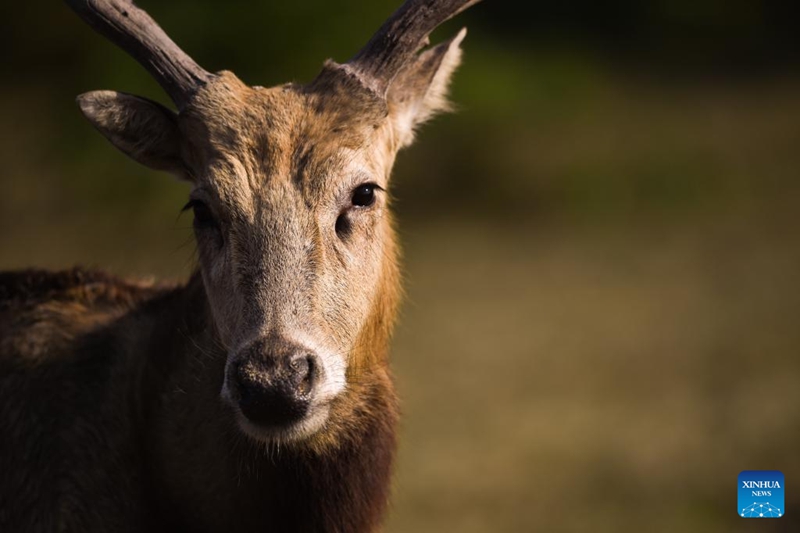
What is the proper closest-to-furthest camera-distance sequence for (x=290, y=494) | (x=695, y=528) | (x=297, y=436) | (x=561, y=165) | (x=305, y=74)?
(x=297, y=436) < (x=290, y=494) < (x=695, y=528) < (x=305, y=74) < (x=561, y=165)

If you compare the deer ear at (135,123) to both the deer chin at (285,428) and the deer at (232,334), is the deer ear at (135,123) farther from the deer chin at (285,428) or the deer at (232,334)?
the deer chin at (285,428)

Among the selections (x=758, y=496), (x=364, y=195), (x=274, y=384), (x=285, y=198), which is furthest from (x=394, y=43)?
(x=758, y=496)

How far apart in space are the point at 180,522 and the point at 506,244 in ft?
44.8

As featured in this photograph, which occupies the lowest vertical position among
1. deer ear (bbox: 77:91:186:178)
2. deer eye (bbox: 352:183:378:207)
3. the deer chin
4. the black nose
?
the deer chin

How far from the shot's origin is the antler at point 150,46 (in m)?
4.67

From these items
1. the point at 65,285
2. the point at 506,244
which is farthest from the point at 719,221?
the point at 65,285

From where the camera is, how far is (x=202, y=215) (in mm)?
4523

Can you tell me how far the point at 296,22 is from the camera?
1725 centimetres

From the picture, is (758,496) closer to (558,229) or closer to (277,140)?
(277,140)

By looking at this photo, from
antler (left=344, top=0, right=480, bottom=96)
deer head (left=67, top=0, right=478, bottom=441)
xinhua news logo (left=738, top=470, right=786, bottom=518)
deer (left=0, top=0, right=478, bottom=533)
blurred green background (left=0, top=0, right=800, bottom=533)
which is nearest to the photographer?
deer head (left=67, top=0, right=478, bottom=441)

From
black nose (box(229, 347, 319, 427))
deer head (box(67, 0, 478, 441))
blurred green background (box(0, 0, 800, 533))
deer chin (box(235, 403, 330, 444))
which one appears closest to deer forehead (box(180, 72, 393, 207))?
deer head (box(67, 0, 478, 441))

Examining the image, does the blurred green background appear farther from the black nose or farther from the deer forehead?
Answer: the black nose

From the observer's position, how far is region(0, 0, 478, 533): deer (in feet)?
14.0

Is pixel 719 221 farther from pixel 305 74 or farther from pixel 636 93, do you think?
pixel 305 74
